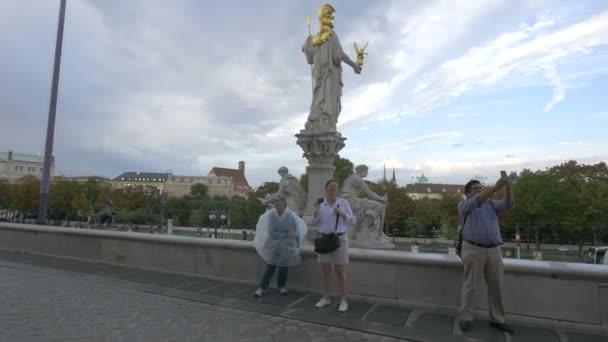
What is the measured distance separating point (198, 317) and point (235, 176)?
5690 inches

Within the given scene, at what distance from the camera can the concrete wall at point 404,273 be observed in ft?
15.2

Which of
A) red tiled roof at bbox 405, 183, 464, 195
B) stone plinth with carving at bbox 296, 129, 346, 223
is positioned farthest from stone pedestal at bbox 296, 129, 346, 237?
red tiled roof at bbox 405, 183, 464, 195

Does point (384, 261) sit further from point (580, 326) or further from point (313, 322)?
point (580, 326)

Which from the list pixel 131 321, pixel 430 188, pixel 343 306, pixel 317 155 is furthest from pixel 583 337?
pixel 430 188

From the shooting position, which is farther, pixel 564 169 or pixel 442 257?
pixel 564 169

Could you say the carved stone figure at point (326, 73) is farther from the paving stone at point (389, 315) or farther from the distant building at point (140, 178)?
the distant building at point (140, 178)

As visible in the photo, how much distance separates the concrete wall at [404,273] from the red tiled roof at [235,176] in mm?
132618

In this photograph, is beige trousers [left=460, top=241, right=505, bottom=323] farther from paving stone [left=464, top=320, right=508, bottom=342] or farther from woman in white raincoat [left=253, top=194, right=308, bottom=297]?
woman in white raincoat [left=253, top=194, right=308, bottom=297]

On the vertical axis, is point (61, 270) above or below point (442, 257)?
below

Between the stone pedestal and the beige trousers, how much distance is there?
6255 millimetres

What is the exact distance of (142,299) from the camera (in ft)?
20.0

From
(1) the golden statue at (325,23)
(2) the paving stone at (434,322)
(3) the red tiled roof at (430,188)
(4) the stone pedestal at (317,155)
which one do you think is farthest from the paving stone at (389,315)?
(3) the red tiled roof at (430,188)

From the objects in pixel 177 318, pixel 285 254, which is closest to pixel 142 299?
pixel 177 318

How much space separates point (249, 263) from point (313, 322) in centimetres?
242
